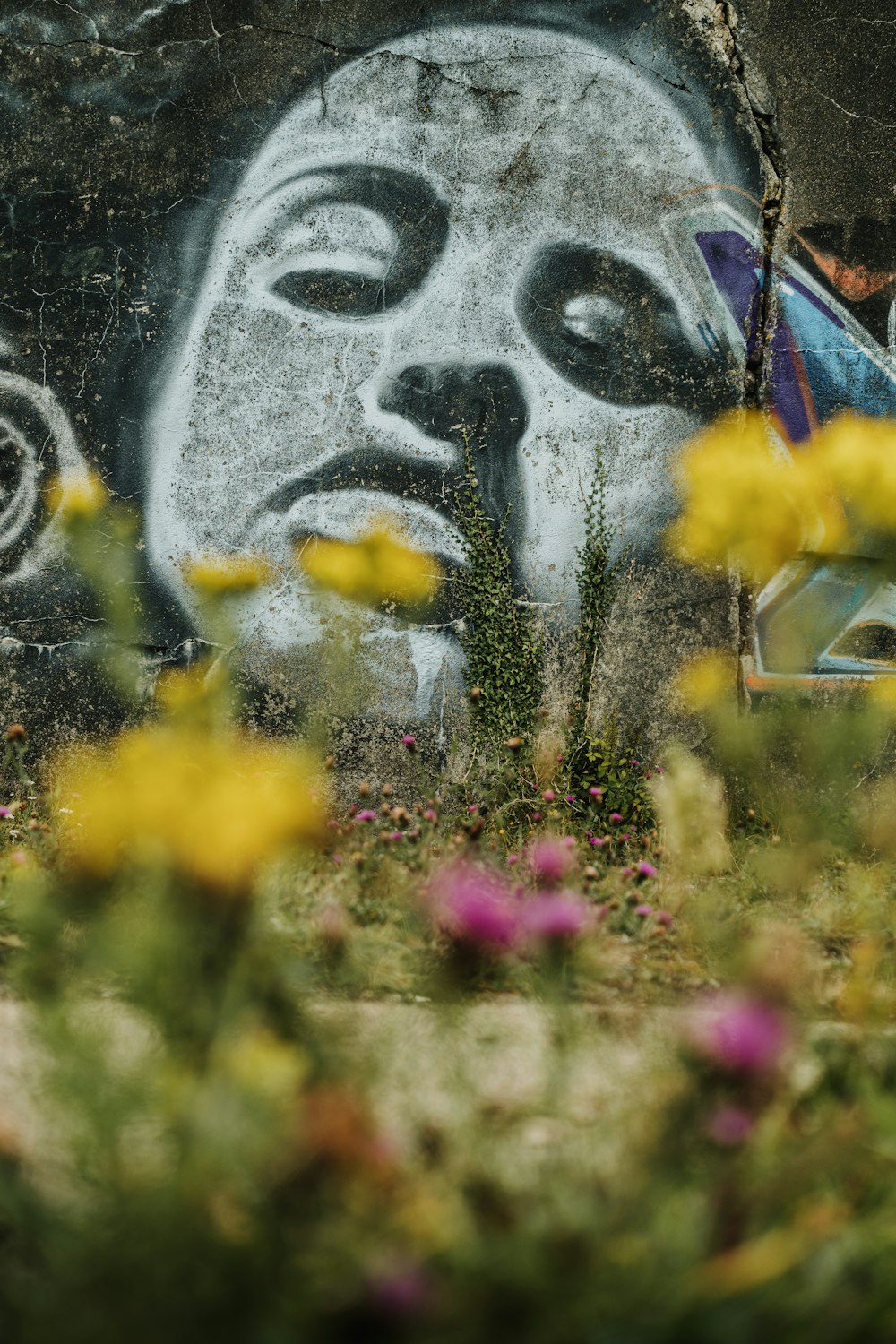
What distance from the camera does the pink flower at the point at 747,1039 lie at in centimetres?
95

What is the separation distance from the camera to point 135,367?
10.3 ft

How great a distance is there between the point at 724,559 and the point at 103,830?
87.4 inches

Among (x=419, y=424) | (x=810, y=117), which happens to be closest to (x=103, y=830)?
(x=419, y=424)

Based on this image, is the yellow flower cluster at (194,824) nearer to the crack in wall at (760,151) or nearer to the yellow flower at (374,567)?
the yellow flower at (374,567)

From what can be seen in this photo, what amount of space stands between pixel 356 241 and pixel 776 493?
4.84 feet

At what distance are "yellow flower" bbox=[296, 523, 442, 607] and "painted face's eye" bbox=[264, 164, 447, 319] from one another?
0.68m

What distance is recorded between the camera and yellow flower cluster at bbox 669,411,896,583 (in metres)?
3.13

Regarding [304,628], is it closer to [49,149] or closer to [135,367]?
[135,367]

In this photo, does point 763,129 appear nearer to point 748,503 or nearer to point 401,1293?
point 748,503

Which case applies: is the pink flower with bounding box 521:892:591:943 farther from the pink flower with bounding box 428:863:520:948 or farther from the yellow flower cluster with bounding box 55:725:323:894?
the yellow flower cluster with bounding box 55:725:323:894

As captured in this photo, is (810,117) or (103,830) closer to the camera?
(103,830)

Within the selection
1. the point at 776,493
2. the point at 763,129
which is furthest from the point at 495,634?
the point at 763,129

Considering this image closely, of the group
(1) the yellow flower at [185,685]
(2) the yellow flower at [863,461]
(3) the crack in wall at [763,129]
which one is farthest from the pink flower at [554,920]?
(3) the crack in wall at [763,129]

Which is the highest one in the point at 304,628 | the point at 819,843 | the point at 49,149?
the point at 49,149
